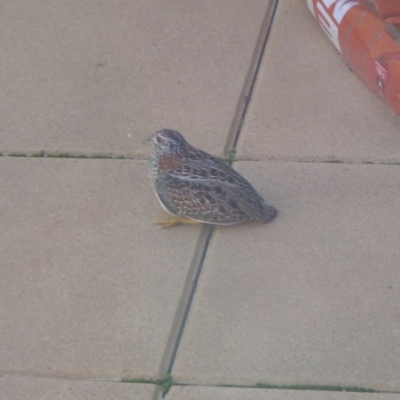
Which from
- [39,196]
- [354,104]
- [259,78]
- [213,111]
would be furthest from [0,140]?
[354,104]

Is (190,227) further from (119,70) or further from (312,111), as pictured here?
(119,70)

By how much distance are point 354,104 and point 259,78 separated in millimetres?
713

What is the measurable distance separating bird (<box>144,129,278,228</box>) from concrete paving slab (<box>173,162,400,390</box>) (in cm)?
14

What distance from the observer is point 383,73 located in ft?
19.1

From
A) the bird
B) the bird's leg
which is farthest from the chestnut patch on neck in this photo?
the bird's leg

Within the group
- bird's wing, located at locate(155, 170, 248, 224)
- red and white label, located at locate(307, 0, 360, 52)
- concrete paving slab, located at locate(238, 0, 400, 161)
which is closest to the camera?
bird's wing, located at locate(155, 170, 248, 224)

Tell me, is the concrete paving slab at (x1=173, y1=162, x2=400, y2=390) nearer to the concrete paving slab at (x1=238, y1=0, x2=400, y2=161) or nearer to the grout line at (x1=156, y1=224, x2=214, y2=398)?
the grout line at (x1=156, y1=224, x2=214, y2=398)

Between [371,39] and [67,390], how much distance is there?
3.15m

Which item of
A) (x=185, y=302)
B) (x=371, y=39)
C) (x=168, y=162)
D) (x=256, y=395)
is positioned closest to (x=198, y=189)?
(x=168, y=162)

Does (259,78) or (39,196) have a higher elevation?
(259,78)

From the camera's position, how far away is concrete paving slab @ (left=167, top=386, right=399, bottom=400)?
397 centimetres

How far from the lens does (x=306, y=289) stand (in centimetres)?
459

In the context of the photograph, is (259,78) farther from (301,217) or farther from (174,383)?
(174,383)

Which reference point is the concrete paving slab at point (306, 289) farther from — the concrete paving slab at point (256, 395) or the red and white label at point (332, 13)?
the red and white label at point (332, 13)
